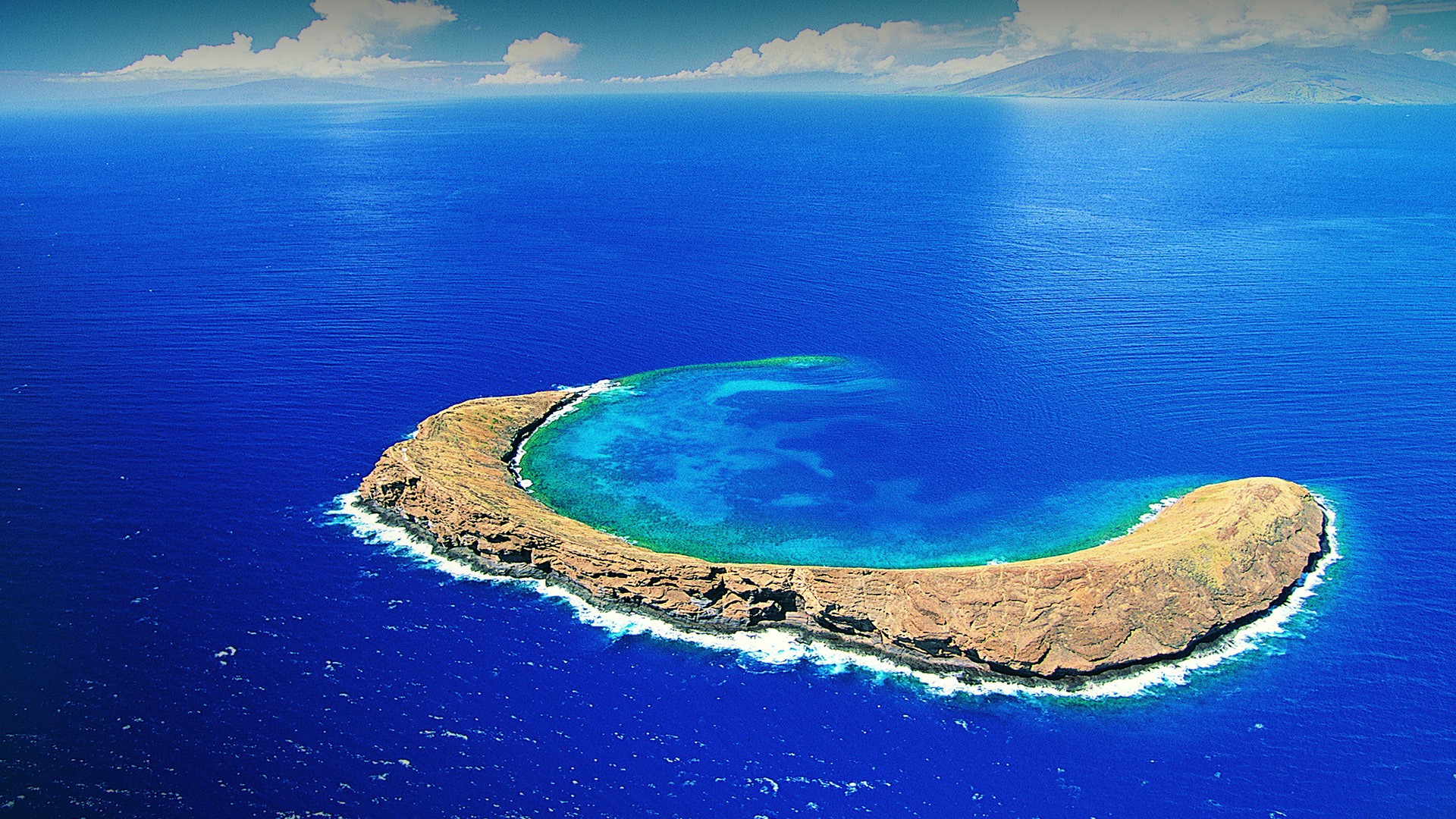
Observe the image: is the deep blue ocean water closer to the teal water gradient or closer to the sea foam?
the sea foam

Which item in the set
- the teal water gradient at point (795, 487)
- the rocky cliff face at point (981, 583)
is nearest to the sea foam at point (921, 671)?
the rocky cliff face at point (981, 583)

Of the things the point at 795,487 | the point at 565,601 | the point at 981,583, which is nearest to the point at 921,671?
the point at 981,583

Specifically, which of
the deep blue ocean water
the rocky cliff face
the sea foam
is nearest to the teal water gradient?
the deep blue ocean water

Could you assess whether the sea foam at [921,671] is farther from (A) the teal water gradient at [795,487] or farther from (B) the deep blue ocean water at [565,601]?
(A) the teal water gradient at [795,487]

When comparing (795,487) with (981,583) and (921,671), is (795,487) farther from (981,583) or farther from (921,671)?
(921,671)

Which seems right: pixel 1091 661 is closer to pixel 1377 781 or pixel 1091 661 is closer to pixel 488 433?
pixel 1377 781
